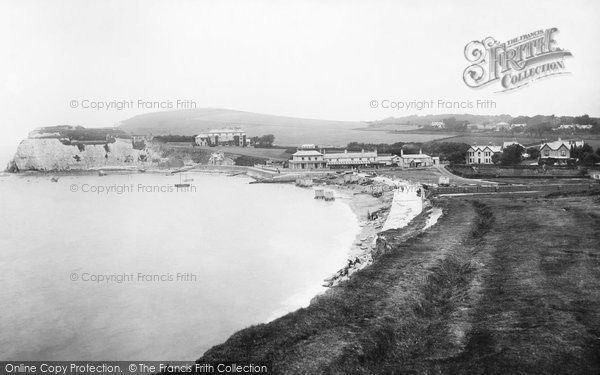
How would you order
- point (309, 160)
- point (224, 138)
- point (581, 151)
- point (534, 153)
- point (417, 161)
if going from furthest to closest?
1. point (224, 138)
2. point (309, 160)
3. point (417, 161)
4. point (534, 153)
5. point (581, 151)

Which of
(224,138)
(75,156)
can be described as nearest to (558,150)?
(224,138)

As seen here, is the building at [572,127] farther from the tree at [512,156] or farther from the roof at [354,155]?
the roof at [354,155]

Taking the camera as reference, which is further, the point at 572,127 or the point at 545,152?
the point at 572,127

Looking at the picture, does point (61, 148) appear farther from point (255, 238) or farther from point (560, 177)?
point (560, 177)

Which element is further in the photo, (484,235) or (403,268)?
(484,235)

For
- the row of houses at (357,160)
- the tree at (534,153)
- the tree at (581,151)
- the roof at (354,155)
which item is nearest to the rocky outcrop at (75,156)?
the row of houses at (357,160)

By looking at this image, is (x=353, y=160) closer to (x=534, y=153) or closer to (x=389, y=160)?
(x=389, y=160)

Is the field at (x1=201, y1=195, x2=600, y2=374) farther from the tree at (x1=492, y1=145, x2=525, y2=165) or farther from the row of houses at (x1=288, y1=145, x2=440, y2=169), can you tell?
the row of houses at (x1=288, y1=145, x2=440, y2=169)

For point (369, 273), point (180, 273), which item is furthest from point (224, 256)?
point (369, 273)
